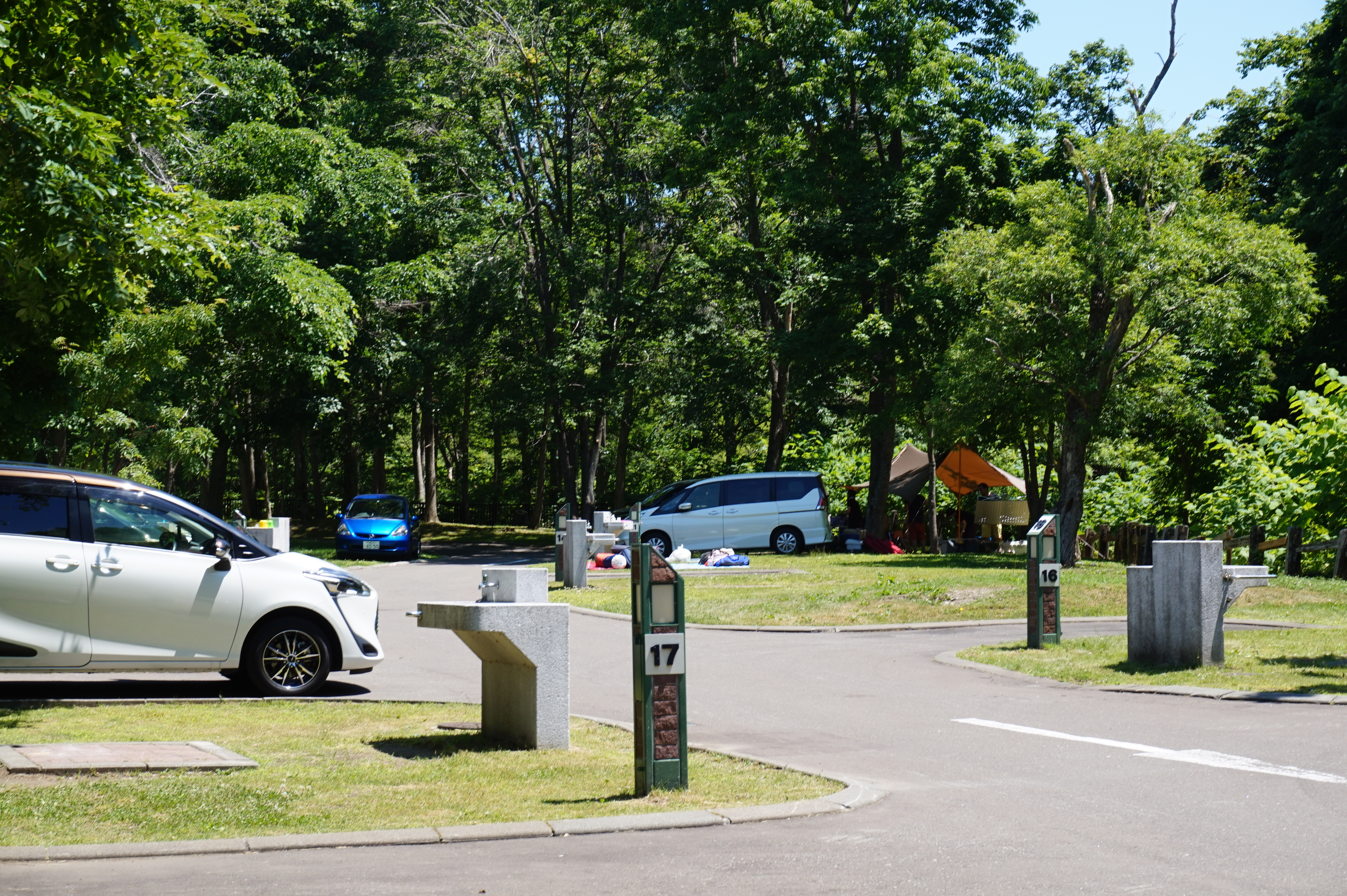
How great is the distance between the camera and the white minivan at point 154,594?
31.7 ft

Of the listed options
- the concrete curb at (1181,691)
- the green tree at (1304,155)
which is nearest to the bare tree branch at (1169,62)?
the green tree at (1304,155)

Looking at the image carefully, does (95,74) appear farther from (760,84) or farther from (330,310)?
(760,84)

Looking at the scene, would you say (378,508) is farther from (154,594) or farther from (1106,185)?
(154,594)

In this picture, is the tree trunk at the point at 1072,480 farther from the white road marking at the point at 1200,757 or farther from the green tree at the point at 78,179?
the green tree at the point at 78,179

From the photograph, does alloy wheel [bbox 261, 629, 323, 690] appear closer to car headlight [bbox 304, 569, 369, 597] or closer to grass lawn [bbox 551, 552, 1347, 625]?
car headlight [bbox 304, 569, 369, 597]

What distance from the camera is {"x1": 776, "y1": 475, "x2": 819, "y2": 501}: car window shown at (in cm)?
3166

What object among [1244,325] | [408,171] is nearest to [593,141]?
[408,171]

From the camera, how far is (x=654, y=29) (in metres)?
34.3

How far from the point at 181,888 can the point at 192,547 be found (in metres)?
5.73

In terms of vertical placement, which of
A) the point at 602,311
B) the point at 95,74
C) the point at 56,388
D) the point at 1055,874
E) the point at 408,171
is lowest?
the point at 1055,874

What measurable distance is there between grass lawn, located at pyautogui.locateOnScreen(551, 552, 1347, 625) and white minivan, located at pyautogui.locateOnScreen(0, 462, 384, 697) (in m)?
6.87

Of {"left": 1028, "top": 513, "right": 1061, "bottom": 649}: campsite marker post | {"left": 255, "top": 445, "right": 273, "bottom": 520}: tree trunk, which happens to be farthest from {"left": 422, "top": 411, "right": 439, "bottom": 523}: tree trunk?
{"left": 1028, "top": 513, "right": 1061, "bottom": 649}: campsite marker post

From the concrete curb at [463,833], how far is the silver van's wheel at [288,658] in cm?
482

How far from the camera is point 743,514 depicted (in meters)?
31.4
